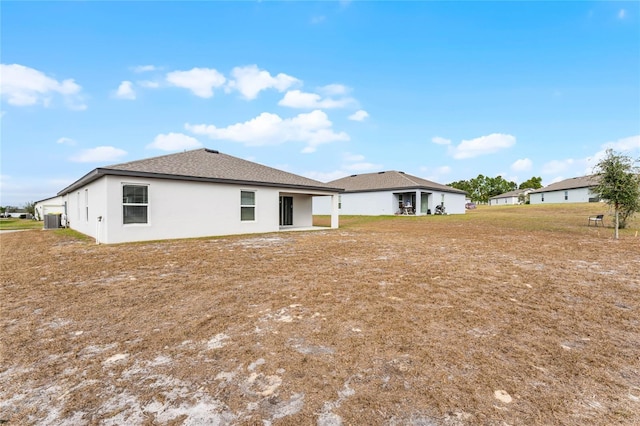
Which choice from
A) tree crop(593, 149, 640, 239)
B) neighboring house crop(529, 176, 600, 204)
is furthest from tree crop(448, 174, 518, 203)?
tree crop(593, 149, 640, 239)

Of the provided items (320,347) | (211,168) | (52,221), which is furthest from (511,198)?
(52,221)

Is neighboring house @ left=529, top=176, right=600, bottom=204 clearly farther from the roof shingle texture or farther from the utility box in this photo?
the utility box

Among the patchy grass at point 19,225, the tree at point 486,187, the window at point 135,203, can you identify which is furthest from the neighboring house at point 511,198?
the patchy grass at point 19,225

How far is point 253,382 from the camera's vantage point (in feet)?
7.74

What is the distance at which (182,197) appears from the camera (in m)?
12.6

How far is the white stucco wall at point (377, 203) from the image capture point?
98.8 ft

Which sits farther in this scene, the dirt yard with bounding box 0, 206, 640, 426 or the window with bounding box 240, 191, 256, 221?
the window with bounding box 240, 191, 256, 221

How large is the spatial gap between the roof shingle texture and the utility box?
1215cm

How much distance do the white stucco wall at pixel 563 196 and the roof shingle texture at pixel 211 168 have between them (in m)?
41.7

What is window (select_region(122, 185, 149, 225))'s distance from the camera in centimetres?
1120

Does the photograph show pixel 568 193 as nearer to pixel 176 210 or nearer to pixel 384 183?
pixel 384 183

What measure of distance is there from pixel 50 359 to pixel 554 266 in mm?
9193

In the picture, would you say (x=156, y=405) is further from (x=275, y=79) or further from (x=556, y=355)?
(x=275, y=79)

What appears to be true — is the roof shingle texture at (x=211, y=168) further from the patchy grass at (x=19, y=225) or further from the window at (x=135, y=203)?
the patchy grass at (x=19, y=225)
